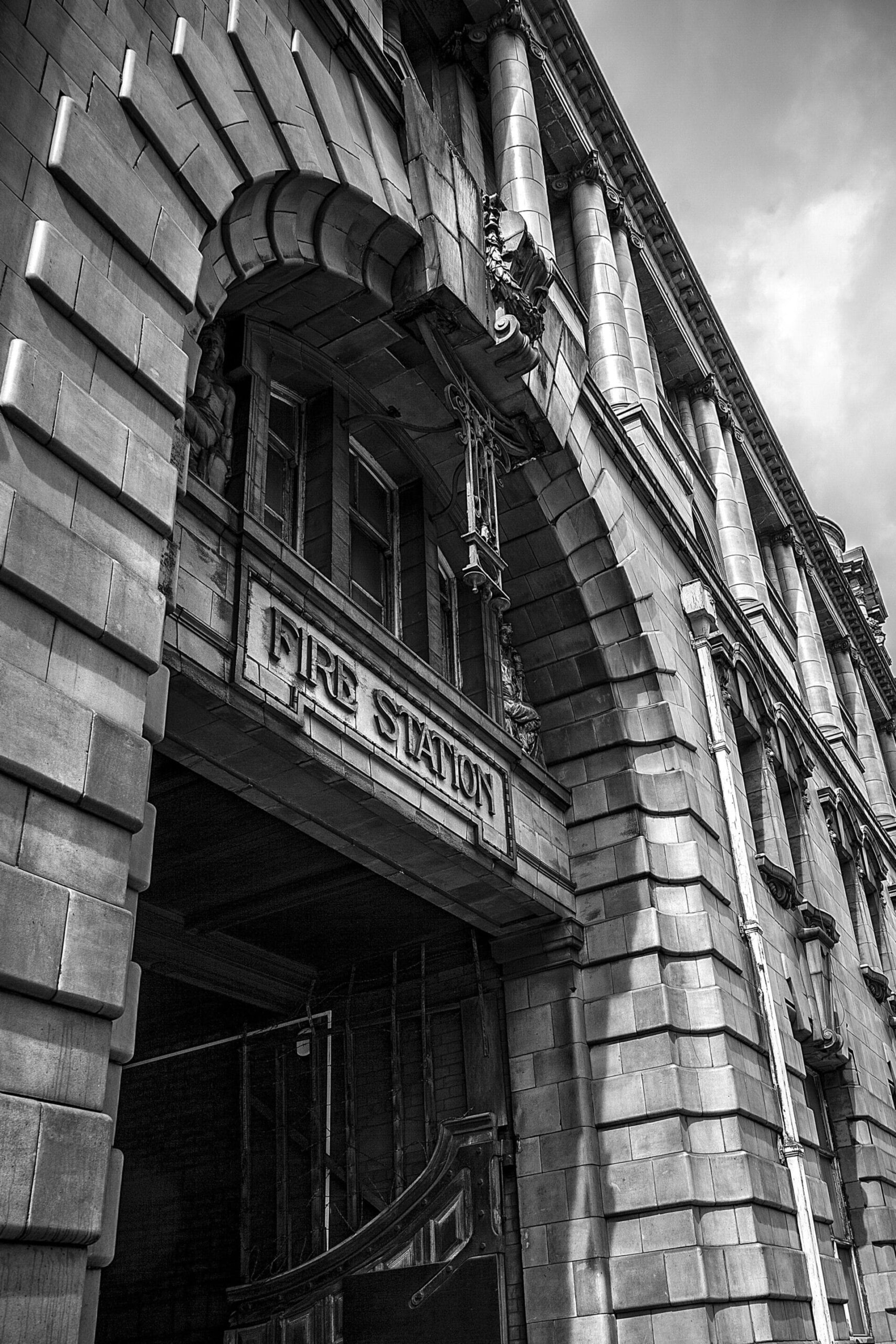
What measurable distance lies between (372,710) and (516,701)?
13.1 feet

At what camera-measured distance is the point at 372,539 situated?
13.5 m

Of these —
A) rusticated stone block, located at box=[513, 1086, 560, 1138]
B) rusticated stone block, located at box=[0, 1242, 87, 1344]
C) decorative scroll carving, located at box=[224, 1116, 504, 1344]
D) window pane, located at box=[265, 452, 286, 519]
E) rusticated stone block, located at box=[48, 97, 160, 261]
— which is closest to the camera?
rusticated stone block, located at box=[0, 1242, 87, 1344]

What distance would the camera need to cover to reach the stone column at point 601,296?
20141 mm

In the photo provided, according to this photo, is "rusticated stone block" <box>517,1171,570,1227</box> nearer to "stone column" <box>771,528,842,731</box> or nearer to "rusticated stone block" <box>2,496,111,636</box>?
"rusticated stone block" <box>2,496,111,636</box>

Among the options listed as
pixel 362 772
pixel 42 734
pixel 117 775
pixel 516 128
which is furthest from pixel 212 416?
pixel 516 128

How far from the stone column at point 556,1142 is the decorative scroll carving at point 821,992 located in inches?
224

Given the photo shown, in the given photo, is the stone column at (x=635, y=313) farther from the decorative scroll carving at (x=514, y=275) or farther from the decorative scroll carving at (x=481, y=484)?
the decorative scroll carving at (x=481, y=484)

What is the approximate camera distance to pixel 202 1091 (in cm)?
1505

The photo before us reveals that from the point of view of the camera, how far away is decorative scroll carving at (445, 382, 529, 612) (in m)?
11.7

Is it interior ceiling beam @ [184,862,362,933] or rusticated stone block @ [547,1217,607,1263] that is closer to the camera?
rusticated stone block @ [547,1217,607,1263]

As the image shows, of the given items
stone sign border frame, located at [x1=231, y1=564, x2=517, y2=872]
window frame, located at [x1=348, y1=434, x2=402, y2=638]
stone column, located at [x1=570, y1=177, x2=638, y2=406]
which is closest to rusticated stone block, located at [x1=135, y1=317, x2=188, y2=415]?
stone sign border frame, located at [x1=231, y1=564, x2=517, y2=872]

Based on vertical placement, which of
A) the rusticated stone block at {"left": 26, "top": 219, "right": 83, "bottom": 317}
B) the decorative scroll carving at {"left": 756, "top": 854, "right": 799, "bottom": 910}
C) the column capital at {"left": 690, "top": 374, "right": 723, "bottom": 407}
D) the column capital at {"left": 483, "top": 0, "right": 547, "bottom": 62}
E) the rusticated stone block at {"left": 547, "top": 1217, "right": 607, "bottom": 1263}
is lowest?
the rusticated stone block at {"left": 547, "top": 1217, "right": 607, "bottom": 1263}

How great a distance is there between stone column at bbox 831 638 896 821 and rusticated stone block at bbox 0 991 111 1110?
1240 inches

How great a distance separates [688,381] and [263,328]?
60.1 ft
